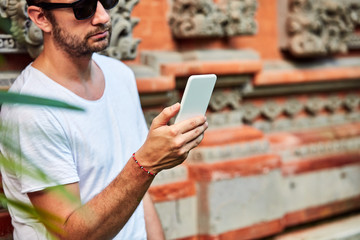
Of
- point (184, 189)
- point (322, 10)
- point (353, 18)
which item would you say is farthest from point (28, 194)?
point (353, 18)

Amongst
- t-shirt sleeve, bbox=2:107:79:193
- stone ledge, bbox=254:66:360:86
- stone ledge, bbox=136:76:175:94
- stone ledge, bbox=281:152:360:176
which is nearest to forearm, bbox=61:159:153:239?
t-shirt sleeve, bbox=2:107:79:193

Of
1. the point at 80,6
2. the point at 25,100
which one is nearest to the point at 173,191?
the point at 80,6

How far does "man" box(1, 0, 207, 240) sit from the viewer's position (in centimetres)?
167

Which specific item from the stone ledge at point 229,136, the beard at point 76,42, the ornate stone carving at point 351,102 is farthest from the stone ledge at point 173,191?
the ornate stone carving at point 351,102

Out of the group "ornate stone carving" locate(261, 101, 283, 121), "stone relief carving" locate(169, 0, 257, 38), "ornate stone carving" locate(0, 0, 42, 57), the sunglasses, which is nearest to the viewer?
the sunglasses

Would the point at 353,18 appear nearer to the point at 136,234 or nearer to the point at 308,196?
the point at 308,196

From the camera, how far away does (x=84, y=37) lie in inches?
73.4

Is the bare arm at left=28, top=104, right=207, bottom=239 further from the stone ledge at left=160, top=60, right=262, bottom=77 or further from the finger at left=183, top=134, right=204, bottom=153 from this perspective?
the stone ledge at left=160, top=60, right=262, bottom=77

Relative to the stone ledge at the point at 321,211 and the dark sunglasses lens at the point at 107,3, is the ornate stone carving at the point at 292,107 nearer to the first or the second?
the stone ledge at the point at 321,211

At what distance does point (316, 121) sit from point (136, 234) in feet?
8.96

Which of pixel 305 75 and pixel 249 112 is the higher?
pixel 305 75

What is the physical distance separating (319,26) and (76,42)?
2743 mm

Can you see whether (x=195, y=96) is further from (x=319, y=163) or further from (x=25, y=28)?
(x=319, y=163)

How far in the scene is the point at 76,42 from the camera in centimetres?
186
